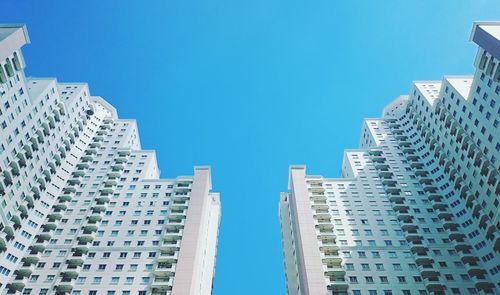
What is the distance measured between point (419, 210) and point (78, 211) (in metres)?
54.7

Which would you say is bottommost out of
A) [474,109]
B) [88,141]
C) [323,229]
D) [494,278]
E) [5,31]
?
[494,278]

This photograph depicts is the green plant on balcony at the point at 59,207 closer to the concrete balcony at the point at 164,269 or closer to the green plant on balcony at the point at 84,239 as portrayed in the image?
the green plant on balcony at the point at 84,239

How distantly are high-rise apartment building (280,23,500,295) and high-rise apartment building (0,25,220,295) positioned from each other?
682 inches

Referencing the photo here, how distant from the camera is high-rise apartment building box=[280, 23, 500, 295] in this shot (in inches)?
2336

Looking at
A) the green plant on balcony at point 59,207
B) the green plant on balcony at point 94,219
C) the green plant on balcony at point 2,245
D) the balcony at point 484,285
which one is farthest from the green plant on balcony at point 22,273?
the balcony at point 484,285

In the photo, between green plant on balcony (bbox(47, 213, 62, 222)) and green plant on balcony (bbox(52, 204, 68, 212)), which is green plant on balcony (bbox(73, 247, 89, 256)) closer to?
green plant on balcony (bbox(47, 213, 62, 222))

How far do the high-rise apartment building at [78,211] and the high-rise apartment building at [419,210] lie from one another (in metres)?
17.3

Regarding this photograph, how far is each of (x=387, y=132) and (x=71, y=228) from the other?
6289 centimetres

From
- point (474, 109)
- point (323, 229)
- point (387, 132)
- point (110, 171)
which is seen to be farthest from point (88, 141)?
point (474, 109)

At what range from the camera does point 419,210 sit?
71.9 m

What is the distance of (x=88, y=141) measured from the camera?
8988 cm

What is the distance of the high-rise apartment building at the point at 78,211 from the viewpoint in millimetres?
60406

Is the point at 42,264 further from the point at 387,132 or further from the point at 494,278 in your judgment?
the point at 387,132

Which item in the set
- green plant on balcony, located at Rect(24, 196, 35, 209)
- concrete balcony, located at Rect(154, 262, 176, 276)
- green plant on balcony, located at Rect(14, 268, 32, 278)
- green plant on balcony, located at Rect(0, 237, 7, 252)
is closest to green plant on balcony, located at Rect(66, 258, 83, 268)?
green plant on balcony, located at Rect(14, 268, 32, 278)
